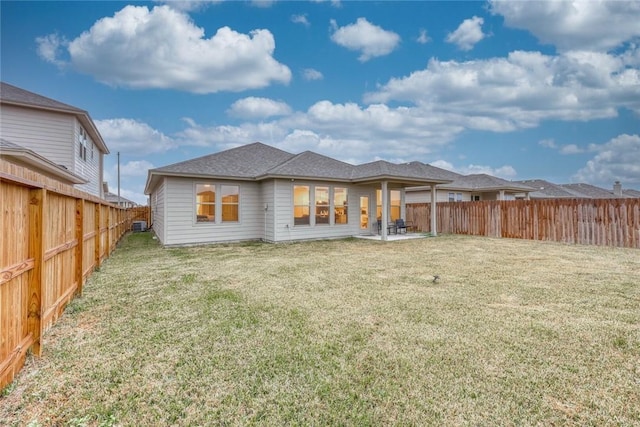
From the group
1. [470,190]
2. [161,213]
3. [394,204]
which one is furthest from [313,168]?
[470,190]

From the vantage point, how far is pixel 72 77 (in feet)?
51.1

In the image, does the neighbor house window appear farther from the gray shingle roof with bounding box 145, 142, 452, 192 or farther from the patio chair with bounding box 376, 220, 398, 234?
the gray shingle roof with bounding box 145, 142, 452, 192

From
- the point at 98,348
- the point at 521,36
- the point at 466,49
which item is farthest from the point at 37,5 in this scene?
the point at 521,36

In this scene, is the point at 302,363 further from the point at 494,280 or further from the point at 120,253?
the point at 120,253

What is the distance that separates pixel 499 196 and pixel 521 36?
10314 mm

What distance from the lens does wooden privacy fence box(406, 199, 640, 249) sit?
35.8 feet

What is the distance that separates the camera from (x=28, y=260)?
2.79 meters

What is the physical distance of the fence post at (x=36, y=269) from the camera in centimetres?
287

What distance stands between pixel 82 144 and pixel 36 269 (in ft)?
44.9

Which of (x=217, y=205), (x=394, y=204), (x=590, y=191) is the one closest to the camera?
(x=217, y=205)

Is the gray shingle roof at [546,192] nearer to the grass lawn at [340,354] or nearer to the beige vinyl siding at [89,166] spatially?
the grass lawn at [340,354]

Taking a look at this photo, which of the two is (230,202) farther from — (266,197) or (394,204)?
(394,204)

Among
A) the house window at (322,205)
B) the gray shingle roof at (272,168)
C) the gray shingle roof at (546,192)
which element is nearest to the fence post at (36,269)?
the gray shingle roof at (272,168)

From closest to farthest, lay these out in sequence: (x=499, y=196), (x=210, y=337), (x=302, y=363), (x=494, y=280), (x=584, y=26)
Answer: (x=302, y=363)
(x=210, y=337)
(x=494, y=280)
(x=584, y=26)
(x=499, y=196)
